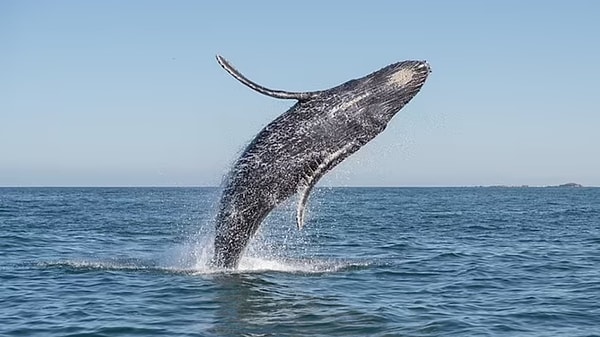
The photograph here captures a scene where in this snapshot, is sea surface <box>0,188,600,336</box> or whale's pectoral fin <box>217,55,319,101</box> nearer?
sea surface <box>0,188,600,336</box>

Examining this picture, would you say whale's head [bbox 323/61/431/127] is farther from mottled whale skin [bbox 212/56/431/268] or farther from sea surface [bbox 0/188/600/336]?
sea surface [bbox 0/188/600/336]

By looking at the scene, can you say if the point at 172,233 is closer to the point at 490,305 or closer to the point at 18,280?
the point at 18,280

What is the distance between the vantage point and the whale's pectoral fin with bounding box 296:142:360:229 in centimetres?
1492

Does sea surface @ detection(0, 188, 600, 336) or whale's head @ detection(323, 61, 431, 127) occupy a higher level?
whale's head @ detection(323, 61, 431, 127)


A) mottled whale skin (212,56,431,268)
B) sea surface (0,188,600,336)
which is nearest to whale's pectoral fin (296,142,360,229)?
mottled whale skin (212,56,431,268)

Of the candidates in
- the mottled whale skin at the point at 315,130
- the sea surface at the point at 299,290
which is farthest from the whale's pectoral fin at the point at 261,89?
the sea surface at the point at 299,290

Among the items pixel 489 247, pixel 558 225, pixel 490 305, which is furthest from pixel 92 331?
pixel 558 225

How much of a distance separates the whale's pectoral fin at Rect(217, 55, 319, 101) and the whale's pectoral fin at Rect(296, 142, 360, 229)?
3.65 ft

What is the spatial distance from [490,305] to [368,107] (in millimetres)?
4286

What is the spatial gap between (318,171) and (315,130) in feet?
2.70

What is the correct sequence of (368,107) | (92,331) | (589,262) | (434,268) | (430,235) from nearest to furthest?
(92,331), (368,107), (434,268), (589,262), (430,235)

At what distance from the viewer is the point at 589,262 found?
2289 cm

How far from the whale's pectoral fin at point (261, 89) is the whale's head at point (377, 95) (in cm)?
43

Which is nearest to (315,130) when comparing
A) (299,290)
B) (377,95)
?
(377,95)
